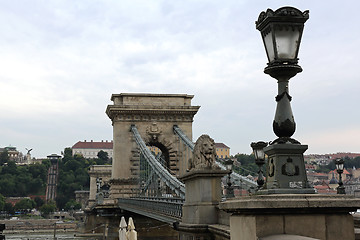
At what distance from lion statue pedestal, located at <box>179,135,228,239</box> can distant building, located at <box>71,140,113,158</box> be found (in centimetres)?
17977

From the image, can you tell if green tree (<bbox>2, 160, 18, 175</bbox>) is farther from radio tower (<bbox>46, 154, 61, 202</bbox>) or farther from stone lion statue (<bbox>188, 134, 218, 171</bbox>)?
stone lion statue (<bbox>188, 134, 218, 171</bbox>)

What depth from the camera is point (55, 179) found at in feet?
A: 518

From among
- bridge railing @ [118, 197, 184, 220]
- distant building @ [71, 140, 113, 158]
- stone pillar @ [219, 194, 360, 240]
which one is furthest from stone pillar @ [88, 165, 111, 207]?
distant building @ [71, 140, 113, 158]

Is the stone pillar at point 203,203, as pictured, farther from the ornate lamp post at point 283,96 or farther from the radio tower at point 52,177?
the radio tower at point 52,177

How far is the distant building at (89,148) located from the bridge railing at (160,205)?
6177 inches

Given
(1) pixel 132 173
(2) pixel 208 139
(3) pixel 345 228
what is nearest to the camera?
(3) pixel 345 228

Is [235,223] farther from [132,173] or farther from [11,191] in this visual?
[11,191]

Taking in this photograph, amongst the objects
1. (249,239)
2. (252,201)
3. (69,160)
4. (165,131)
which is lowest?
(249,239)

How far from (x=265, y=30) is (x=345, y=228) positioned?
1659 millimetres

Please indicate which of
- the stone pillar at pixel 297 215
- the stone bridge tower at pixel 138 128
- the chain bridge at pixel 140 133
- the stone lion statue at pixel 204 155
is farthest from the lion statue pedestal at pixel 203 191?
the stone bridge tower at pixel 138 128

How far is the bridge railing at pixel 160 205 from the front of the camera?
14743 millimetres

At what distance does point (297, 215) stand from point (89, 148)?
190m

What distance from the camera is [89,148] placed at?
18988 centimetres

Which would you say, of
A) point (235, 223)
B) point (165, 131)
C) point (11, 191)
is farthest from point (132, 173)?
point (11, 191)
